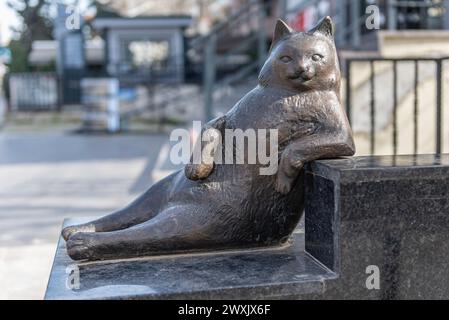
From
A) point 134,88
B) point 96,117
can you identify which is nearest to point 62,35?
point 134,88

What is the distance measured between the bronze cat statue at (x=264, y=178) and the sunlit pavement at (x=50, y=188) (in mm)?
1963

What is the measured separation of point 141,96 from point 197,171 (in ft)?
68.8

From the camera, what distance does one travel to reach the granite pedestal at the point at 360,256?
6.73 ft

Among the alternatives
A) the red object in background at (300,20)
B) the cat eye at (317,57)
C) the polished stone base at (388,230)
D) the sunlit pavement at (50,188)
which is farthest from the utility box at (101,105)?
the polished stone base at (388,230)

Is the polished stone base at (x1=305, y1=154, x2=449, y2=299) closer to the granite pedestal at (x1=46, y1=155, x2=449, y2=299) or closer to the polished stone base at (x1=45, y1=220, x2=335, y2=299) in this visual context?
the granite pedestal at (x1=46, y1=155, x2=449, y2=299)

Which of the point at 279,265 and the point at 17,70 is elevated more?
the point at 17,70

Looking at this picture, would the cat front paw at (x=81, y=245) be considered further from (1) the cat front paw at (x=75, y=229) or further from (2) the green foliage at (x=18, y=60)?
(2) the green foliage at (x=18, y=60)

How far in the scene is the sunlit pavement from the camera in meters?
4.66

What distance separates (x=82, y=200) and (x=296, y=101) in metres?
5.29

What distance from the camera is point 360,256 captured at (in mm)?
2102

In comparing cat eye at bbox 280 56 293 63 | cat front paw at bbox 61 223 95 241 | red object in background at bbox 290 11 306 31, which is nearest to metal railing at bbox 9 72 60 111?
red object in background at bbox 290 11 306 31

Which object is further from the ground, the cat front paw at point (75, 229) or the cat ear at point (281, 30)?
the cat ear at point (281, 30)

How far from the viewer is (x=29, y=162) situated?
1120 cm
